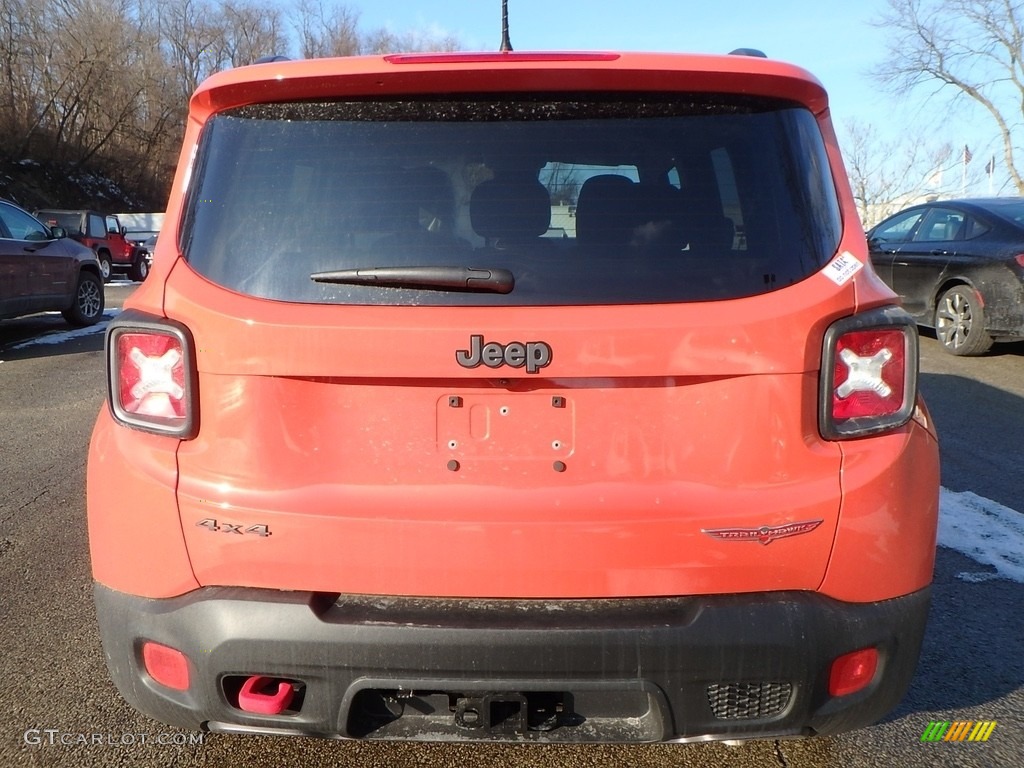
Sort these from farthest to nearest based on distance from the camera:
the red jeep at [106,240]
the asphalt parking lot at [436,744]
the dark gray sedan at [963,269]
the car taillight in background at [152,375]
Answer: the red jeep at [106,240]
the dark gray sedan at [963,269]
the asphalt parking lot at [436,744]
the car taillight in background at [152,375]

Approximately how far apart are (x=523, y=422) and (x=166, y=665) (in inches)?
40.2

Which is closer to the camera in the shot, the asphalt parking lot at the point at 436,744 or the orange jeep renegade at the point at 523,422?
the orange jeep renegade at the point at 523,422

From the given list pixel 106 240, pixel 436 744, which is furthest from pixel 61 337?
pixel 106 240

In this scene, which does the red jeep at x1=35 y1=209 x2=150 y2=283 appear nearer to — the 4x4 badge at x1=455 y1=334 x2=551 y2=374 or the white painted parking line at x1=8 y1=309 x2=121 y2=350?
the white painted parking line at x1=8 y1=309 x2=121 y2=350

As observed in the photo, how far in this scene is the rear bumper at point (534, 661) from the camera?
1732mm

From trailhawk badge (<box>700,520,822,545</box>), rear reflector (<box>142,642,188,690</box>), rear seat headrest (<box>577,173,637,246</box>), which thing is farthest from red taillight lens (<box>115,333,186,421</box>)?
trailhawk badge (<box>700,520,822,545</box>)

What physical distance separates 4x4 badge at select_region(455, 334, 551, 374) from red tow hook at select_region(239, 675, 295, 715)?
0.86 m

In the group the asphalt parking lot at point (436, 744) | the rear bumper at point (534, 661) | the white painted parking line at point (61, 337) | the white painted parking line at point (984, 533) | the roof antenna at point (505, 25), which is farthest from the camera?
the white painted parking line at point (61, 337)

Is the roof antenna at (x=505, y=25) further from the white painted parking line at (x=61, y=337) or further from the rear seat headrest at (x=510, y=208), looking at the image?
the white painted parking line at (x=61, y=337)

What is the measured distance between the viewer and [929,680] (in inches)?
105

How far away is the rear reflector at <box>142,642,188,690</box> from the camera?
1.87 metres

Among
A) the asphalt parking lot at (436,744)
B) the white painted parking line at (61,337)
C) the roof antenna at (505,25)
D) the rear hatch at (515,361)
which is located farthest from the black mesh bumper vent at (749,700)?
the white painted parking line at (61,337)

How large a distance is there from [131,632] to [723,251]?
1635 mm

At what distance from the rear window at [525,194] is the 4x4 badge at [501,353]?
0.19 metres
